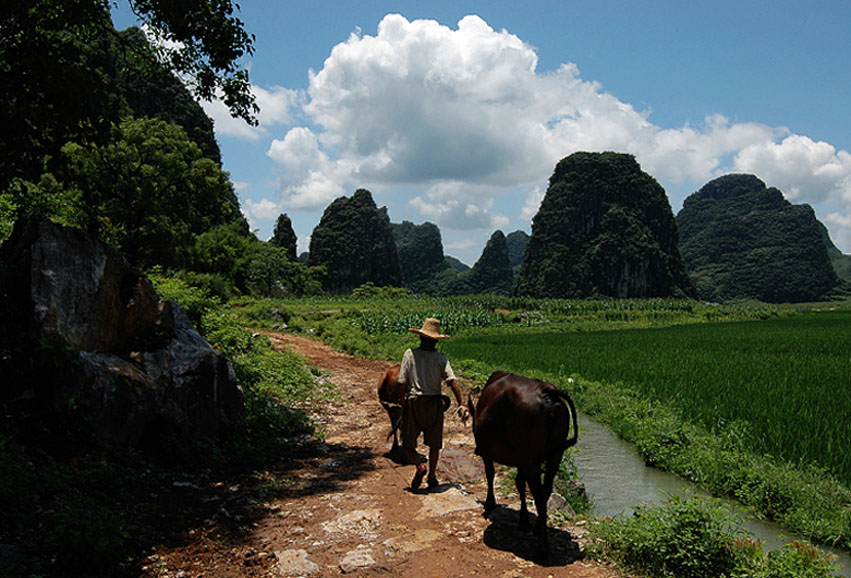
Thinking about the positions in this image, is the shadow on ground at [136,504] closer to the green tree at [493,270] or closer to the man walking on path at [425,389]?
the man walking on path at [425,389]

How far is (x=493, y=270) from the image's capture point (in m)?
150

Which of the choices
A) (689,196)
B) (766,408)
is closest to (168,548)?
(766,408)

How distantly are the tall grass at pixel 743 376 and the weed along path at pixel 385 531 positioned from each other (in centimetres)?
416

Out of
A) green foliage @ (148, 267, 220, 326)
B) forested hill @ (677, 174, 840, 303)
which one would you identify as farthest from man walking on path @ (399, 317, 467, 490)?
forested hill @ (677, 174, 840, 303)

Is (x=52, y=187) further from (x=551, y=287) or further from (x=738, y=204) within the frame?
(x=738, y=204)

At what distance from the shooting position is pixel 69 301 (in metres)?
5.62

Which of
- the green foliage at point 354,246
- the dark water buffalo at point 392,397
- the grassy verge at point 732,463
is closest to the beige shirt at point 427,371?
the dark water buffalo at point 392,397

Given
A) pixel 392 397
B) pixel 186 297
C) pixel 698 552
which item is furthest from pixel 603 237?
pixel 698 552

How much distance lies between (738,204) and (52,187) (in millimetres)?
183761

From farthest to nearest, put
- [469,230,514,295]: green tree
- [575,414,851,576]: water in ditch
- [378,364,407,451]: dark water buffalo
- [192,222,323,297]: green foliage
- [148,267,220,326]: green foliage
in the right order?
[469,230,514,295]: green tree → [192,222,323,297]: green foliage → [148,267,220,326]: green foliage → [378,364,407,451]: dark water buffalo → [575,414,851,576]: water in ditch

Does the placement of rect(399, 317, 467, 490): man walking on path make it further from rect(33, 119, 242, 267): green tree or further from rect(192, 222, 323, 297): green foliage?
rect(192, 222, 323, 297): green foliage

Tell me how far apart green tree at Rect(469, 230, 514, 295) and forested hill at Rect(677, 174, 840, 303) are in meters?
51.4

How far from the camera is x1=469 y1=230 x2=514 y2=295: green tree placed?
14950cm

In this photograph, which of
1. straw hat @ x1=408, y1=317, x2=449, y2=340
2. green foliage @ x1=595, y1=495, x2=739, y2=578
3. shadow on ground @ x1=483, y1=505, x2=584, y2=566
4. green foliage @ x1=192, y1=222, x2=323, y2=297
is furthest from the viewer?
green foliage @ x1=192, y1=222, x2=323, y2=297
